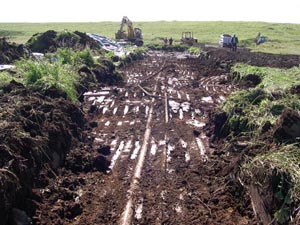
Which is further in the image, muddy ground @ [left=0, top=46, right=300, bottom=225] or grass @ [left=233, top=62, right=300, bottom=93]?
grass @ [left=233, top=62, right=300, bottom=93]

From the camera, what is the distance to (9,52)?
2067cm

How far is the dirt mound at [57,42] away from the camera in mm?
26641

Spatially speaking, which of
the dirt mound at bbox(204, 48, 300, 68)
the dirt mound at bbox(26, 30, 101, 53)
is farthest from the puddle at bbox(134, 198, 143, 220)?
the dirt mound at bbox(26, 30, 101, 53)

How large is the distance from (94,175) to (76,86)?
708cm

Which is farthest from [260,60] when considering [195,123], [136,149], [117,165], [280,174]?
[280,174]

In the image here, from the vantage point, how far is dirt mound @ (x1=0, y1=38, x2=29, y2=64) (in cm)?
1955

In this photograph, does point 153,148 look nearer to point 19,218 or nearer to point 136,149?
point 136,149

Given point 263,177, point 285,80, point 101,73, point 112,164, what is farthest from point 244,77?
point 263,177

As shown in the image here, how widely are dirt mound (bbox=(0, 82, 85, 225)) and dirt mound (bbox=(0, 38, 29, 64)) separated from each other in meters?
9.44

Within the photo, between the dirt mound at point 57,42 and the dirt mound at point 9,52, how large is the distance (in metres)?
3.93

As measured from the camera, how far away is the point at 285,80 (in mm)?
13633

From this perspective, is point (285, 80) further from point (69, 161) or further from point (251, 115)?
point (69, 161)

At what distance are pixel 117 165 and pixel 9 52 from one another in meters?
14.2

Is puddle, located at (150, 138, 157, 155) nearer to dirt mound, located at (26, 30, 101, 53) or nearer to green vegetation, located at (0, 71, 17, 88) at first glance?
green vegetation, located at (0, 71, 17, 88)
